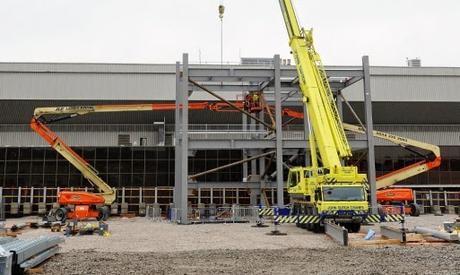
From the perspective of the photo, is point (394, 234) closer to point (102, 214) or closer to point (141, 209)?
point (102, 214)

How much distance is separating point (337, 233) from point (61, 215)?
1983 cm

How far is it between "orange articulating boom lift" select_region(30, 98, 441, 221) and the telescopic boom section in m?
7.41

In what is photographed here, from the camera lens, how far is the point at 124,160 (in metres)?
44.4

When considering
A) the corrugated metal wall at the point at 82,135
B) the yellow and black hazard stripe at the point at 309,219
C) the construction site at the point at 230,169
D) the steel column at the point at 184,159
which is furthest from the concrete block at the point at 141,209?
the yellow and black hazard stripe at the point at 309,219

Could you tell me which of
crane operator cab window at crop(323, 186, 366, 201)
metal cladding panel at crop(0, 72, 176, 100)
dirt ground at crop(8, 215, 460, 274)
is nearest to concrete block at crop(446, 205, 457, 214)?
crane operator cab window at crop(323, 186, 366, 201)

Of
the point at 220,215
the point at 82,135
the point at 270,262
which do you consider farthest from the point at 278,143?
the point at 82,135

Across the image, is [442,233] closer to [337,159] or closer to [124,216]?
[337,159]

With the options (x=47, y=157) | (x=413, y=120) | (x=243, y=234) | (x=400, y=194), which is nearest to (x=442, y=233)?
(x=243, y=234)

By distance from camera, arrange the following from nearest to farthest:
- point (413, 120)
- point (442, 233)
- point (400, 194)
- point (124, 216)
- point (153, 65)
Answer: point (442, 233) < point (400, 194) < point (124, 216) < point (153, 65) < point (413, 120)

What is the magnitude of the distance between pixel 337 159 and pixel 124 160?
1037 inches

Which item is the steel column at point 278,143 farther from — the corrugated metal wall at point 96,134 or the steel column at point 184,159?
the corrugated metal wall at point 96,134

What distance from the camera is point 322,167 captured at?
2372 cm

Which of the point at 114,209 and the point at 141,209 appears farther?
the point at 141,209

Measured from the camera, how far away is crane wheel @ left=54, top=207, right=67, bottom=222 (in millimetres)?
30769
